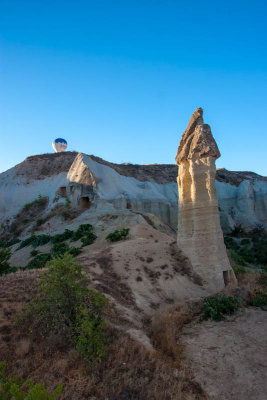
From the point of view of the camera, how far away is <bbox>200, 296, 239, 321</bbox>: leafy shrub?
27.6ft

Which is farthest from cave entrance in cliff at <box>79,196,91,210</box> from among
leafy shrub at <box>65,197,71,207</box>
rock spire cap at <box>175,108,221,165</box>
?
rock spire cap at <box>175,108,221,165</box>

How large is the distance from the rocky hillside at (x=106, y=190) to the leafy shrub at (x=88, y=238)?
6135mm


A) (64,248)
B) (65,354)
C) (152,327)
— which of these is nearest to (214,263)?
(152,327)

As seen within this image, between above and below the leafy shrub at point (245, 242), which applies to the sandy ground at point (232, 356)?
above

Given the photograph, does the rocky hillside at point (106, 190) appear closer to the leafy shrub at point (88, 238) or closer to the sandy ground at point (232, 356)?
the leafy shrub at point (88, 238)

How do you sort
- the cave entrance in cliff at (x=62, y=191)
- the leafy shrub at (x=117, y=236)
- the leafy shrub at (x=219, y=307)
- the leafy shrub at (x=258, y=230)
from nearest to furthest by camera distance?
1. the leafy shrub at (x=219, y=307)
2. the leafy shrub at (x=117, y=236)
3. the cave entrance in cliff at (x=62, y=191)
4. the leafy shrub at (x=258, y=230)

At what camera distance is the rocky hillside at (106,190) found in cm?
2905

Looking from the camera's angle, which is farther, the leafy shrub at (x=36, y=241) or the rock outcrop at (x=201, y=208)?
the leafy shrub at (x=36, y=241)

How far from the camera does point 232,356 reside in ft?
19.7

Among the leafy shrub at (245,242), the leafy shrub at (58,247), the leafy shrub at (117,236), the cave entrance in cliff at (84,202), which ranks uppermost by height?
the cave entrance in cliff at (84,202)

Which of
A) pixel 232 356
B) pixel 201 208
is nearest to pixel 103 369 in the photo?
pixel 232 356

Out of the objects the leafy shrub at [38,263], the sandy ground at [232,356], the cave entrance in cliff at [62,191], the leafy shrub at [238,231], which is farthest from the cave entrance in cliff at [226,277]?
the cave entrance in cliff at [62,191]

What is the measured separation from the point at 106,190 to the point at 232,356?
24247mm

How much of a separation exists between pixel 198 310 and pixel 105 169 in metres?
25.1
